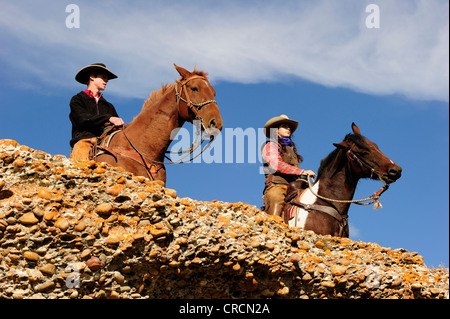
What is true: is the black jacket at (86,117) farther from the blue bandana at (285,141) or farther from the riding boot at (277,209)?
the blue bandana at (285,141)

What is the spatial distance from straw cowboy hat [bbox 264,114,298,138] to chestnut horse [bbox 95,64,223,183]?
7.56 feet

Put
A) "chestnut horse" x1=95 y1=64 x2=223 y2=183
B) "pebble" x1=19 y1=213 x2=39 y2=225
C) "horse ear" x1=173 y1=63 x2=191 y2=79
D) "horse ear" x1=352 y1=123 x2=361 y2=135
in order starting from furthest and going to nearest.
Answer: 1. "horse ear" x1=352 y1=123 x2=361 y2=135
2. "horse ear" x1=173 y1=63 x2=191 y2=79
3. "chestnut horse" x1=95 y1=64 x2=223 y2=183
4. "pebble" x1=19 y1=213 x2=39 y2=225

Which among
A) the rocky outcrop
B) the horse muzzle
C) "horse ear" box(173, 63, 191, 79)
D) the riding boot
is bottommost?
the rocky outcrop

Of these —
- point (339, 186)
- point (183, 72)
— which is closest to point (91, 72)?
point (183, 72)

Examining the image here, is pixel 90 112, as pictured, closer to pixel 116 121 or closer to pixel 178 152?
pixel 116 121

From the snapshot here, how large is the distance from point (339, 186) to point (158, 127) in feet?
12.9

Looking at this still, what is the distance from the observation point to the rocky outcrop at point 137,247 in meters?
6.05

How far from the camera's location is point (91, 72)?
10.1m

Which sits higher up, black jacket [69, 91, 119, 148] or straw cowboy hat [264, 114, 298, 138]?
straw cowboy hat [264, 114, 298, 138]

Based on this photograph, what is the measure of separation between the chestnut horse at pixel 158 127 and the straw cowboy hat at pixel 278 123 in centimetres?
230

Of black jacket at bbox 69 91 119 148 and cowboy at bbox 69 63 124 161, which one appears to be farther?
black jacket at bbox 69 91 119 148

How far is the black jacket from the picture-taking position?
9.24 meters

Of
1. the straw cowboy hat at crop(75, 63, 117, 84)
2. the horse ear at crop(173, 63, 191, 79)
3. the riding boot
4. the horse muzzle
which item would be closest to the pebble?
the straw cowboy hat at crop(75, 63, 117, 84)

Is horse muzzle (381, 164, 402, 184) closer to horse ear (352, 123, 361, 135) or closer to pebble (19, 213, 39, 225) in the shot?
horse ear (352, 123, 361, 135)
